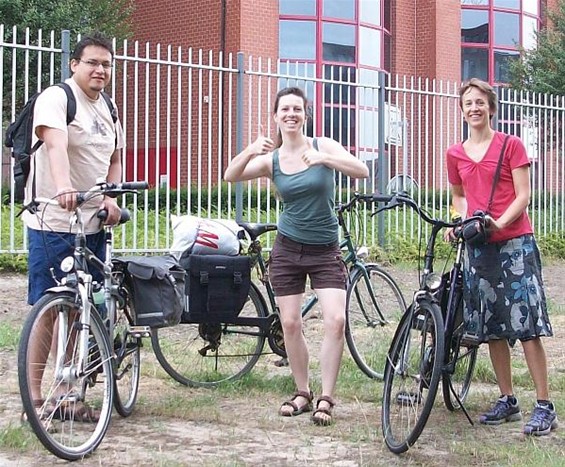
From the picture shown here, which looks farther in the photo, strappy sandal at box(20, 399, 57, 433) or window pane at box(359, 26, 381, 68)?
window pane at box(359, 26, 381, 68)

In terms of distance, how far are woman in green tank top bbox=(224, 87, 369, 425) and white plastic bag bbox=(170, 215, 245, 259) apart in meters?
0.57

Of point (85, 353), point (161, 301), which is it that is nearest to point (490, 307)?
point (161, 301)

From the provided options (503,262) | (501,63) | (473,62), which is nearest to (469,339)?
(503,262)

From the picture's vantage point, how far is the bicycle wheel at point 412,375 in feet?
13.8

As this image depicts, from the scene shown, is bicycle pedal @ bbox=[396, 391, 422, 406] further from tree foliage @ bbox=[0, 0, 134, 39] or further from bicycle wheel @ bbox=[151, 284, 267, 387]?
tree foliage @ bbox=[0, 0, 134, 39]

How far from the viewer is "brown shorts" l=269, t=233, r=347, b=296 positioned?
5.12 m

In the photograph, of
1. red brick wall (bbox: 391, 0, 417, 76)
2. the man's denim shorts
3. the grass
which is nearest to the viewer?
the grass

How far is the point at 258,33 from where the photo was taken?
19.8 meters

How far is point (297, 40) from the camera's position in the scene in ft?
66.8

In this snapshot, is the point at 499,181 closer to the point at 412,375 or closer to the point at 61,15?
the point at 412,375

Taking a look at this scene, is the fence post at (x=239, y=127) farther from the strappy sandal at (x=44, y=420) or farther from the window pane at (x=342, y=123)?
the strappy sandal at (x=44, y=420)

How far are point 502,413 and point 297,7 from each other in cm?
1673

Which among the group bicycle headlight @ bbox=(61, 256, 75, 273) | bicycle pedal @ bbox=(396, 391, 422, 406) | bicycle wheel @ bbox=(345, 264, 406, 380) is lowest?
bicycle pedal @ bbox=(396, 391, 422, 406)

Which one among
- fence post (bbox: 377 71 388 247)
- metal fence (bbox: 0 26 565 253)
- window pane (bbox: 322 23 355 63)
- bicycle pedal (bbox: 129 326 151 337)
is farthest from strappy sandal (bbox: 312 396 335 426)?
window pane (bbox: 322 23 355 63)
